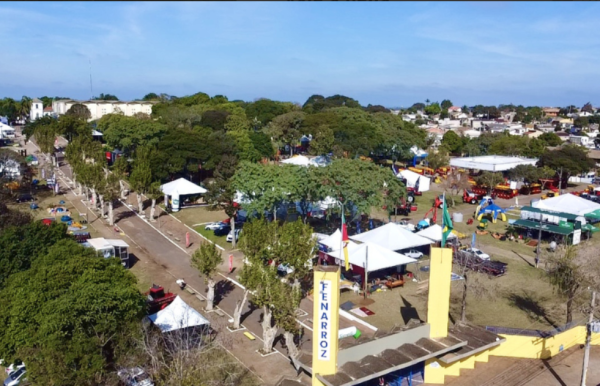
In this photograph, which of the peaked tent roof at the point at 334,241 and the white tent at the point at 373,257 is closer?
the white tent at the point at 373,257

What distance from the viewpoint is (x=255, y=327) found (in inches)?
797

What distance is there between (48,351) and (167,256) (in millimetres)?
15542

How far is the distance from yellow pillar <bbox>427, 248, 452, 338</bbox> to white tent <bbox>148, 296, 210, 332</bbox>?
7946mm

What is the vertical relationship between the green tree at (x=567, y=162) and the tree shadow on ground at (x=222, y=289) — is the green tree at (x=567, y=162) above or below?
above

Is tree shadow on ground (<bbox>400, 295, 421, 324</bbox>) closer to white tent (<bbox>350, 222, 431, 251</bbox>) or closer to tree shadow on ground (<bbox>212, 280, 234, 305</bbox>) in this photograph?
white tent (<bbox>350, 222, 431, 251</bbox>)

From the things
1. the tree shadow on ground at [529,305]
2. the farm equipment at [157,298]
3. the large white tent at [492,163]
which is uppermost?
the large white tent at [492,163]

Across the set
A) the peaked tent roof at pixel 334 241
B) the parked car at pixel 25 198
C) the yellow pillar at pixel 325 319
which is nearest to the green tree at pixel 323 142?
the peaked tent roof at pixel 334 241

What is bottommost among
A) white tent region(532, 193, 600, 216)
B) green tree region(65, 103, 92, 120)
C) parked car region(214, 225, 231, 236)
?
parked car region(214, 225, 231, 236)

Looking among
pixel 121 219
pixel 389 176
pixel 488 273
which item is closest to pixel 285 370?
pixel 488 273

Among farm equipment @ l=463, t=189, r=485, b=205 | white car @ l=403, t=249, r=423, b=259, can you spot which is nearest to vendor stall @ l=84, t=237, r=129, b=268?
white car @ l=403, t=249, r=423, b=259

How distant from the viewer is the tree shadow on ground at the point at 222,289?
76.2ft

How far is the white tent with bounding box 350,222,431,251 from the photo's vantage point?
27.5 metres

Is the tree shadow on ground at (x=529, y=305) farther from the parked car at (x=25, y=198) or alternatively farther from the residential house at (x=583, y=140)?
the residential house at (x=583, y=140)

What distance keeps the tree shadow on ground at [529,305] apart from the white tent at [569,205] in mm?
14741
